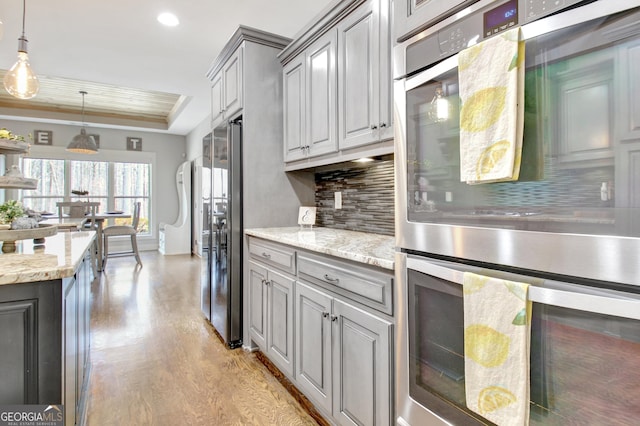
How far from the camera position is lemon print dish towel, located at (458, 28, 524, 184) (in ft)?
2.61

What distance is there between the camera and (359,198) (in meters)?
2.44

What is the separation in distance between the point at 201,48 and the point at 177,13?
2.22 feet

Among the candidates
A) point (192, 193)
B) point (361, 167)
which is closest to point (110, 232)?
point (192, 193)

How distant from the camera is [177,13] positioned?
282 cm

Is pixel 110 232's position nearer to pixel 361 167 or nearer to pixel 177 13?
pixel 177 13

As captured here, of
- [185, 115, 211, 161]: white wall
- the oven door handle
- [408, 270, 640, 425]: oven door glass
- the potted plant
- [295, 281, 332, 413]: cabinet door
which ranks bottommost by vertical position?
[295, 281, 332, 413]: cabinet door

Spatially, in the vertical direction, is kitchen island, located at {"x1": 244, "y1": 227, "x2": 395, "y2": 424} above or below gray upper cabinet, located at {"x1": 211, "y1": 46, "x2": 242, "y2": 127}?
below

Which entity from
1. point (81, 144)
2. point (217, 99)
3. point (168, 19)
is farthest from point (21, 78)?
point (81, 144)

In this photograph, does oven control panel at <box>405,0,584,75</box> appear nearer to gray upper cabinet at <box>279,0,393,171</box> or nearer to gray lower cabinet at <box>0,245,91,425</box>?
gray upper cabinet at <box>279,0,393,171</box>

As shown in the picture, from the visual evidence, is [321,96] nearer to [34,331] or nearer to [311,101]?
[311,101]

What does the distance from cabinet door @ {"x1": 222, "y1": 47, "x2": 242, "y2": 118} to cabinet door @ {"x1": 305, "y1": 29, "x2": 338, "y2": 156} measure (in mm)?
649

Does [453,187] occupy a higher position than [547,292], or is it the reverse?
[453,187]

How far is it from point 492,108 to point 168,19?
3074mm

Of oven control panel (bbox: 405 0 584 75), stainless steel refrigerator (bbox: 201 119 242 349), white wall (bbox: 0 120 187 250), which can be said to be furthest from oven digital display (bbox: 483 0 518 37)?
white wall (bbox: 0 120 187 250)
